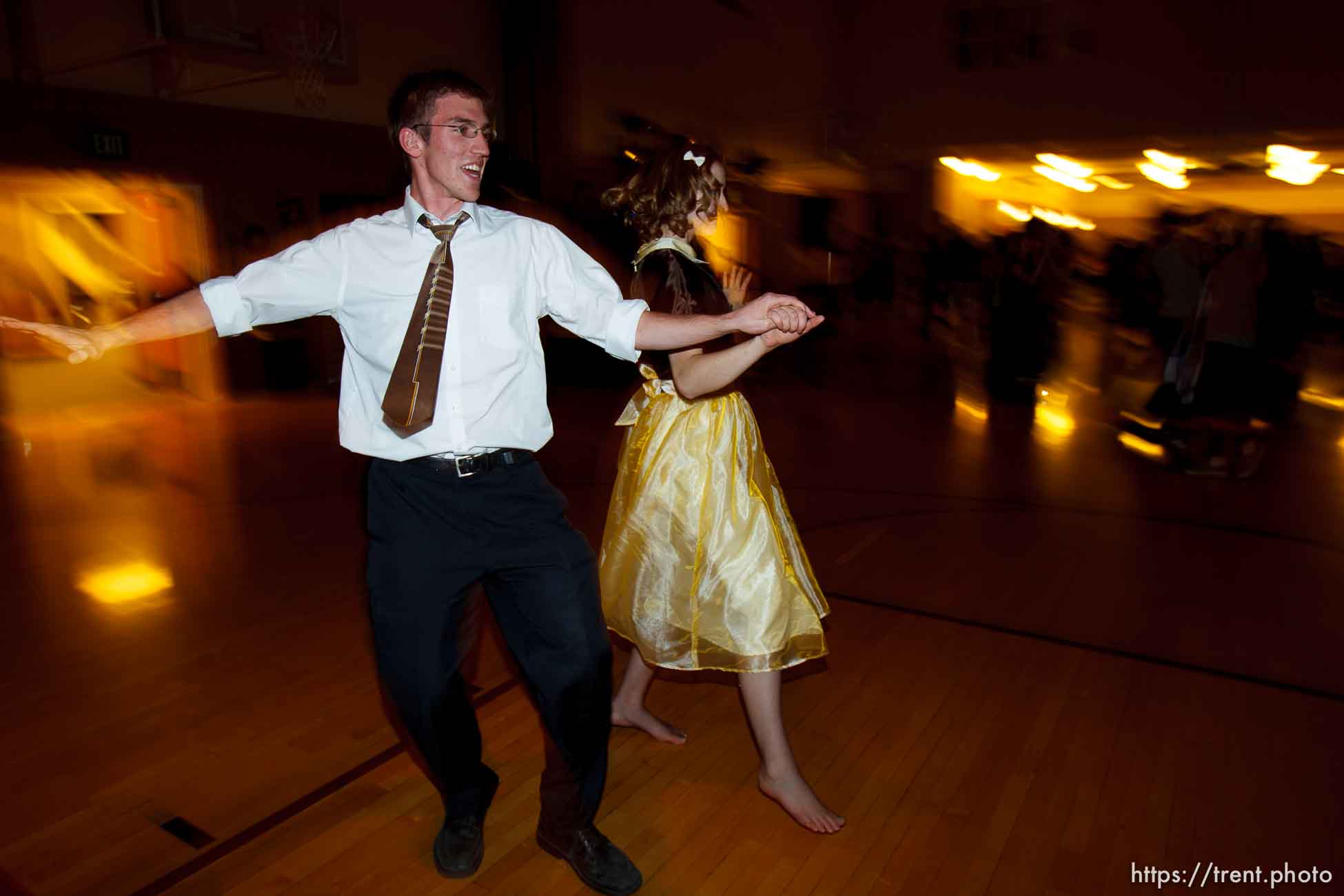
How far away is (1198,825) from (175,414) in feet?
28.8

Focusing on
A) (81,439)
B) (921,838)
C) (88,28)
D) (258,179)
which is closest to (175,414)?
(81,439)

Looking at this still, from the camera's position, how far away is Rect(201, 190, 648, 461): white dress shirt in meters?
1.78

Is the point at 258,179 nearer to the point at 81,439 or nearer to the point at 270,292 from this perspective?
the point at 81,439

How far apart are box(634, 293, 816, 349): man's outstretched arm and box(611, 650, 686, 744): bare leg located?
1115 mm

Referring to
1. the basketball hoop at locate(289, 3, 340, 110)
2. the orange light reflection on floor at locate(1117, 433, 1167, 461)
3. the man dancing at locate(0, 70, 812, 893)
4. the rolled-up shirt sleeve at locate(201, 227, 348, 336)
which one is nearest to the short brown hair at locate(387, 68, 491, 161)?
the man dancing at locate(0, 70, 812, 893)

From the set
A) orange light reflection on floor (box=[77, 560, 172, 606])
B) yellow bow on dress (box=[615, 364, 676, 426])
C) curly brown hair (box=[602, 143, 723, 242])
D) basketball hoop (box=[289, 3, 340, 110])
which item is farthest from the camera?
basketball hoop (box=[289, 3, 340, 110])

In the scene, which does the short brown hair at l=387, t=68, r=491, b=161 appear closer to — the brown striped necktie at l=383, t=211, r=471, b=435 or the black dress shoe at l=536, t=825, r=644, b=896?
the brown striped necktie at l=383, t=211, r=471, b=435

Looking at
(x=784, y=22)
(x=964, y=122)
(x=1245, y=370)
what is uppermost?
(x=784, y=22)

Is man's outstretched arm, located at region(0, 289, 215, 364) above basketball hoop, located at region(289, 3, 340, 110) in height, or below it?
below

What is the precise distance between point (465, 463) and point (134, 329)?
2.11 feet

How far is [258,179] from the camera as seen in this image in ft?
32.4

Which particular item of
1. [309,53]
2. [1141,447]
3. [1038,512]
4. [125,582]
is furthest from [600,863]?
[309,53]

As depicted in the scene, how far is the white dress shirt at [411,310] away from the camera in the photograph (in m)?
1.78

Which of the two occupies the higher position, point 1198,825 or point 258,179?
point 258,179
